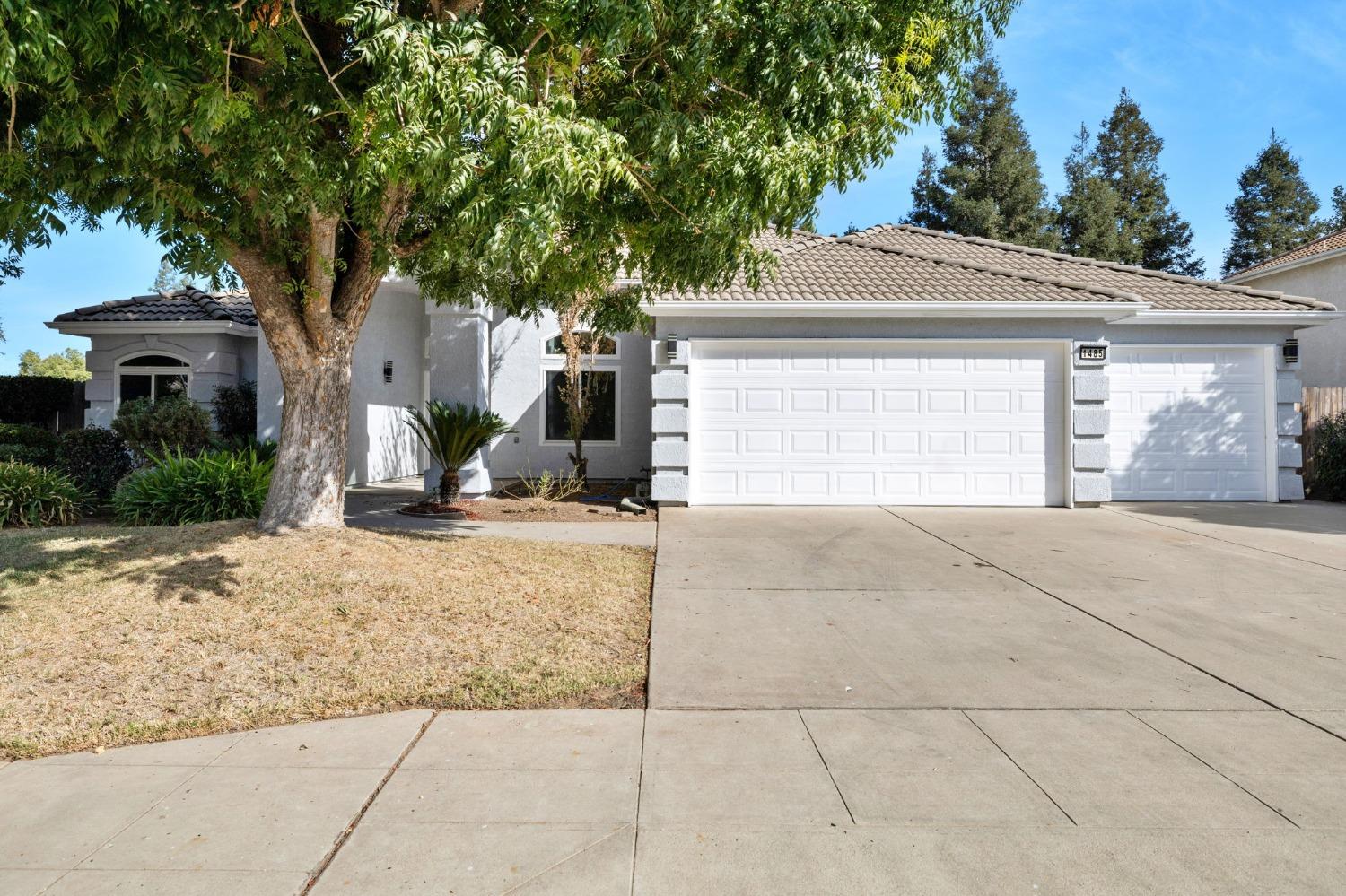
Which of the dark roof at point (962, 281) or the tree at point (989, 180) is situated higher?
the tree at point (989, 180)

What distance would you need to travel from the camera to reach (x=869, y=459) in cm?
1247

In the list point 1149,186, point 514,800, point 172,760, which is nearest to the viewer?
point 514,800

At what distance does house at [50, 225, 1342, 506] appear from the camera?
40.3ft

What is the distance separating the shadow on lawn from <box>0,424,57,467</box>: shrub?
490 centimetres

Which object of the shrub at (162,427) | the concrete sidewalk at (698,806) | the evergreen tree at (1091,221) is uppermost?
the evergreen tree at (1091,221)

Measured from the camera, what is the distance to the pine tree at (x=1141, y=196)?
126ft

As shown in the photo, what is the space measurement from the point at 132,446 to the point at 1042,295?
46.0 ft

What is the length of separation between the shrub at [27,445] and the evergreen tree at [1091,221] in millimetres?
37106

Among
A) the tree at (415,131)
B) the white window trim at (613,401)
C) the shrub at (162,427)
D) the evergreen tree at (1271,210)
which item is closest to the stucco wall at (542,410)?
the white window trim at (613,401)

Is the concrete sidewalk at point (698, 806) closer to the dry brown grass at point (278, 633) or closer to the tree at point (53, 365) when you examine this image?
the dry brown grass at point (278, 633)

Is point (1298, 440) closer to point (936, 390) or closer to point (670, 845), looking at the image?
point (936, 390)

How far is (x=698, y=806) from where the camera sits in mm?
3418

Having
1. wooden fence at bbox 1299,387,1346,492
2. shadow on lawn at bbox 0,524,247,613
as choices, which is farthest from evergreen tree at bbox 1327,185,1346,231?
shadow on lawn at bbox 0,524,247,613

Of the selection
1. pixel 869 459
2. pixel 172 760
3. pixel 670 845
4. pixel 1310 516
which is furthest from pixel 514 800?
pixel 1310 516
